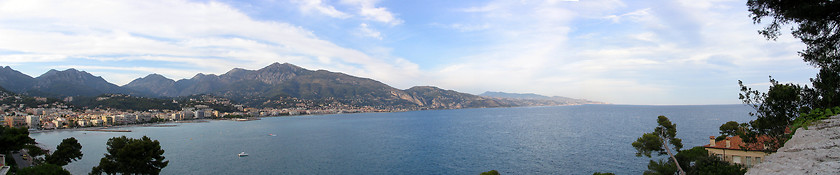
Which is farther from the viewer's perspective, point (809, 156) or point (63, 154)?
point (63, 154)

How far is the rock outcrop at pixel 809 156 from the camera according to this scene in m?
4.21

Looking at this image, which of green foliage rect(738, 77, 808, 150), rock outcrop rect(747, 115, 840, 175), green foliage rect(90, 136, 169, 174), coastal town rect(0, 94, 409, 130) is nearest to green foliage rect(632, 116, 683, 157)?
green foliage rect(738, 77, 808, 150)

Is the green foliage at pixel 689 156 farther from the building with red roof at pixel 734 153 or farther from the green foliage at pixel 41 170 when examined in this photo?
the green foliage at pixel 41 170

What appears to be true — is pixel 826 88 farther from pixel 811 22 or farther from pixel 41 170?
pixel 41 170

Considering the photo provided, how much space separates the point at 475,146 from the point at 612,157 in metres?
18.7

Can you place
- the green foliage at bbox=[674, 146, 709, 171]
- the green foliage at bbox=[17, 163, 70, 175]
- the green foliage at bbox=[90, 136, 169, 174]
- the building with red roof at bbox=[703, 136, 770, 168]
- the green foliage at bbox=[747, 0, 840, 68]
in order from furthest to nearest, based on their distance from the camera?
1. the green foliage at bbox=[90, 136, 169, 174]
2. the green foliage at bbox=[674, 146, 709, 171]
3. the building with red roof at bbox=[703, 136, 770, 168]
4. the green foliage at bbox=[17, 163, 70, 175]
5. the green foliage at bbox=[747, 0, 840, 68]

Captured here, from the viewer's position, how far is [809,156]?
15.4 ft

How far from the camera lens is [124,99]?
591 ft

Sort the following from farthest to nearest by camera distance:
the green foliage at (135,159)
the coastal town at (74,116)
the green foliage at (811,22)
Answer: the coastal town at (74,116)
the green foliage at (135,159)
the green foliage at (811,22)

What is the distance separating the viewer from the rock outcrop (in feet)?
13.8

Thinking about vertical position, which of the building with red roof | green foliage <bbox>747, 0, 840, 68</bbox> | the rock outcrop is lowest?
the building with red roof

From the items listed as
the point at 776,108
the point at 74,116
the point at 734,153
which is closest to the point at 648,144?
the point at 734,153

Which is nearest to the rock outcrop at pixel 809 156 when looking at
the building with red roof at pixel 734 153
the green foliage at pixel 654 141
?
the green foliage at pixel 654 141

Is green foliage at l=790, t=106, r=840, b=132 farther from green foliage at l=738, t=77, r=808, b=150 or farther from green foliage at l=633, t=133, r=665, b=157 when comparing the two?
green foliage at l=633, t=133, r=665, b=157
